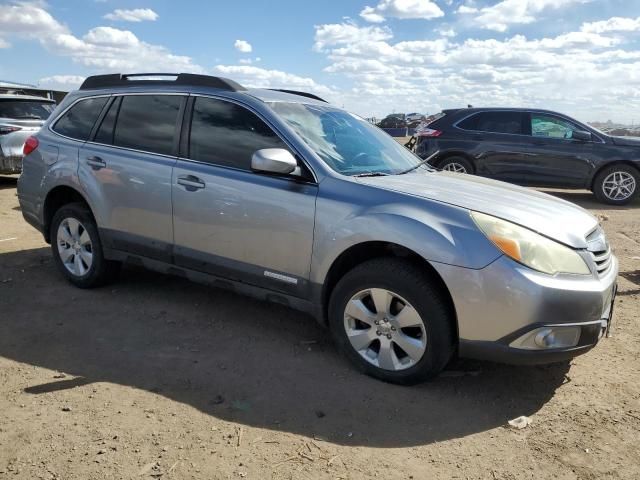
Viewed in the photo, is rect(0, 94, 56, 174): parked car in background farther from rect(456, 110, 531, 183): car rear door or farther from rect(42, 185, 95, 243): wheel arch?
rect(456, 110, 531, 183): car rear door

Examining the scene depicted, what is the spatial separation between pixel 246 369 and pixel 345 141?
68.7 inches

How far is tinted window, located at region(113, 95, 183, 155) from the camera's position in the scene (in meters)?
4.20

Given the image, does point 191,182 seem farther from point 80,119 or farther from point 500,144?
point 500,144

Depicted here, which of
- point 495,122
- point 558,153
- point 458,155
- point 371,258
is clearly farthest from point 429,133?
point 371,258

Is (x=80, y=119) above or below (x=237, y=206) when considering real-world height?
above

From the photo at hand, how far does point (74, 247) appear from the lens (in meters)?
4.85

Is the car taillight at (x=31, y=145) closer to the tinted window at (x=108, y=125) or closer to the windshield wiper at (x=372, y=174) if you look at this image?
the tinted window at (x=108, y=125)

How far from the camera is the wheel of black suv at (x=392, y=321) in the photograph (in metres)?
3.07

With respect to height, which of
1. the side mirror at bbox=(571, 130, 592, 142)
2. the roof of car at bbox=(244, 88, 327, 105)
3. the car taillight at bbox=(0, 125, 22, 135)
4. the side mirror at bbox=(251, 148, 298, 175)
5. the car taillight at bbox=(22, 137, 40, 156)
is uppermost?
the roof of car at bbox=(244, 88, 327, 105)

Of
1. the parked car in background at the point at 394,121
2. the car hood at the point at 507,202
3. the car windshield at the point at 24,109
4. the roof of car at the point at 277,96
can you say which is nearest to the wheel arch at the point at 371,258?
the car hood at the point at 507,202

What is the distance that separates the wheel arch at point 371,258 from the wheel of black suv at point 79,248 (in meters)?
2.24

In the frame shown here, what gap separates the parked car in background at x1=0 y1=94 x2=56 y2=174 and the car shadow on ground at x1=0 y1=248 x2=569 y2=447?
5.89 m

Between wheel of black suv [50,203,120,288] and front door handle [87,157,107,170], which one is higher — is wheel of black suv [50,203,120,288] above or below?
below

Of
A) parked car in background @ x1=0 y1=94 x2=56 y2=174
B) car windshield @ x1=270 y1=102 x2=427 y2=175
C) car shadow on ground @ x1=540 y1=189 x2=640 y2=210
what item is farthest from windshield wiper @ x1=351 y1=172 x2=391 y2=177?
parked car in background @ x1=0 y1=94 x2=56 y2=174
